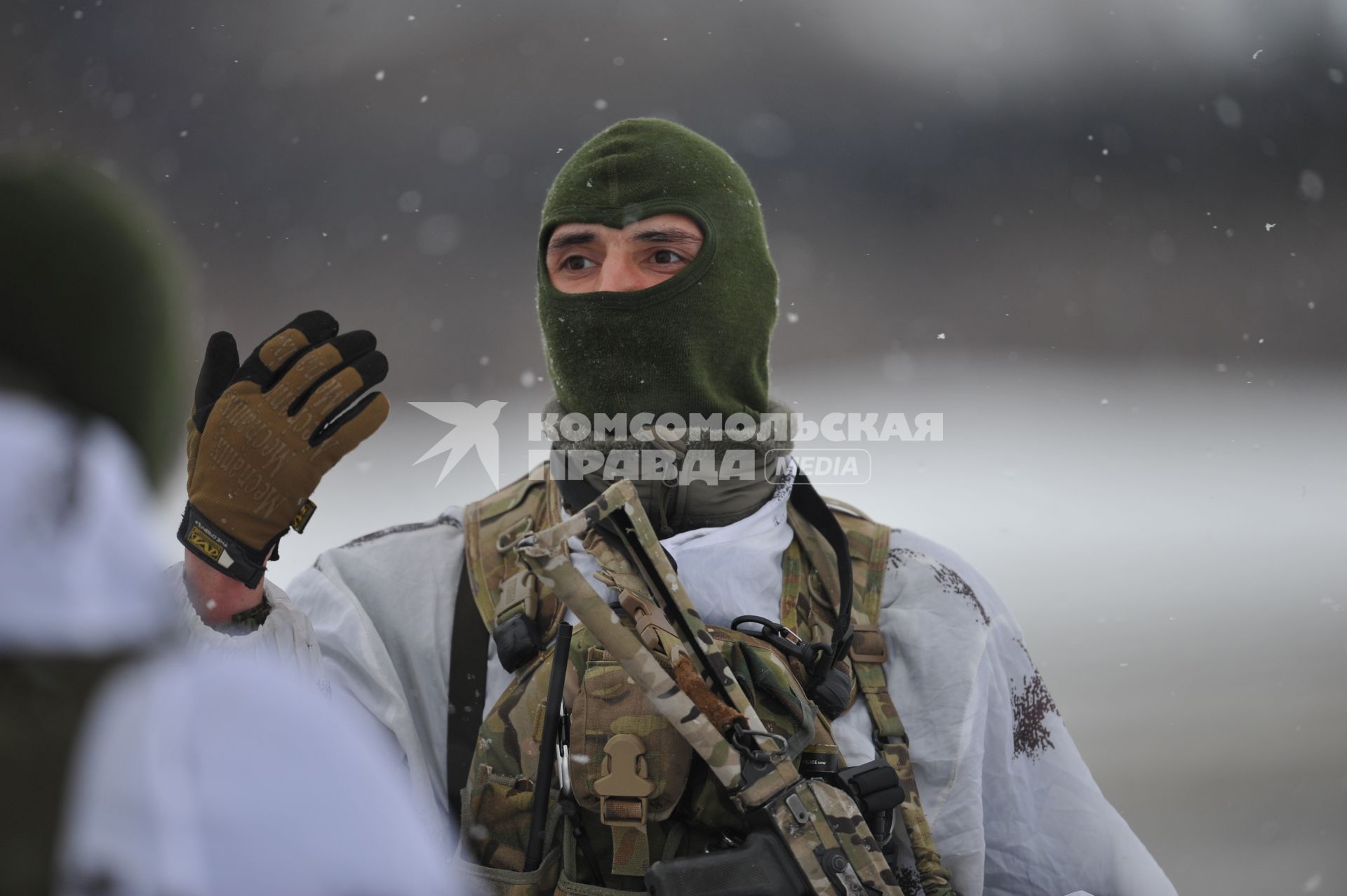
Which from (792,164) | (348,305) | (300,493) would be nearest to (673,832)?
(300,493)

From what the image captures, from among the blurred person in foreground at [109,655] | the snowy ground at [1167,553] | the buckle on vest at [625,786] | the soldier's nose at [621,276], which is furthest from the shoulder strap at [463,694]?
the snowy ground at [1167,553]

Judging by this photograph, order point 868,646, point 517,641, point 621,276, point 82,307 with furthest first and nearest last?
point 621,276
point 868,646
point 517,641
point 82,307

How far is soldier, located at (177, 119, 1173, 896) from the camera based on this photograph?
1362 millimetres

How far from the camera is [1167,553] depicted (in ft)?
14.1

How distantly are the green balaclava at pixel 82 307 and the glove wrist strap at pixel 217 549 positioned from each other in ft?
3.08

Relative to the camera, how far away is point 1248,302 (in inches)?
168

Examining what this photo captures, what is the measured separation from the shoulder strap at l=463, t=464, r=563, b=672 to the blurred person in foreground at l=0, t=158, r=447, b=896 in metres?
1.04

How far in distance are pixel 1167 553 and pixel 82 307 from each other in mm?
4586

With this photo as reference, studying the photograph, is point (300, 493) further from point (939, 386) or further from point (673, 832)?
point (939, 386)

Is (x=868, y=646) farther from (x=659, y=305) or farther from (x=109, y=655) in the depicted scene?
(x=109, y=655)

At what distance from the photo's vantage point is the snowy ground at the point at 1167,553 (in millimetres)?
3826

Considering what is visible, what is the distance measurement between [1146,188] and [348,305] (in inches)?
134

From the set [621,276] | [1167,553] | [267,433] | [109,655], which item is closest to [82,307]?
[109,655]

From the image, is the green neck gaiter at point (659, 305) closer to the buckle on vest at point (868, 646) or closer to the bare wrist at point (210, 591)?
the buckle on vest at point (868, 646)
